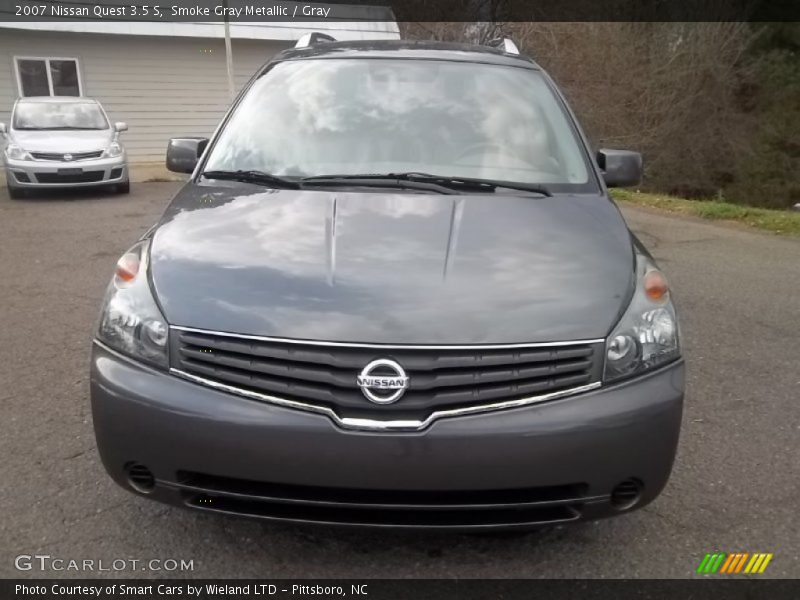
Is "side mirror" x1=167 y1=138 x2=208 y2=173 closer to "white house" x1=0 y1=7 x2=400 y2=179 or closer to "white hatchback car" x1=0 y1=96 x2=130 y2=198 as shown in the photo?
"white hatchback car" x1=0 y1=96 x2=130 y2=198

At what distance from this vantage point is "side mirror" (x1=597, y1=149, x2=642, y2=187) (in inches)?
145

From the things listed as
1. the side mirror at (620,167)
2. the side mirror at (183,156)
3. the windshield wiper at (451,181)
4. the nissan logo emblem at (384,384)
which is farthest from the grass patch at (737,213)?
the nissan logo emblem at (384,384)

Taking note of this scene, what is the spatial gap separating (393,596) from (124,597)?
2.99 feet

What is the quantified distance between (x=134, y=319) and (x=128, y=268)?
0.29m

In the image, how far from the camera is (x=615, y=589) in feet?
7.89

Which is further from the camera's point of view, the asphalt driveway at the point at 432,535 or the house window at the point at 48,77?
the house window at the point at 48,77

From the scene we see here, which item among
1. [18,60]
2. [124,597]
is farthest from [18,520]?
[18,60]

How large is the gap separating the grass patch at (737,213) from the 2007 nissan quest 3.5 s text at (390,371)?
7.90 metres

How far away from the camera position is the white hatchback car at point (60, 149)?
37.2 feet

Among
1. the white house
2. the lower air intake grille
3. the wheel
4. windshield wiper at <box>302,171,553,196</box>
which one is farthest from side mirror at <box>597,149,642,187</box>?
the white house

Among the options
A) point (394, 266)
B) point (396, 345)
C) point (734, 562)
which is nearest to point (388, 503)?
point (396, 345)

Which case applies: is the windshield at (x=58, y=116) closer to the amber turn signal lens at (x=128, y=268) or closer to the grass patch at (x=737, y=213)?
the grass patch at (x=737, y=213)

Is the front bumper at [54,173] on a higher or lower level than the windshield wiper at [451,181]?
lower

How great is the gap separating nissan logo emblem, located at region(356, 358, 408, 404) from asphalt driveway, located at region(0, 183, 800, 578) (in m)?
0.63
